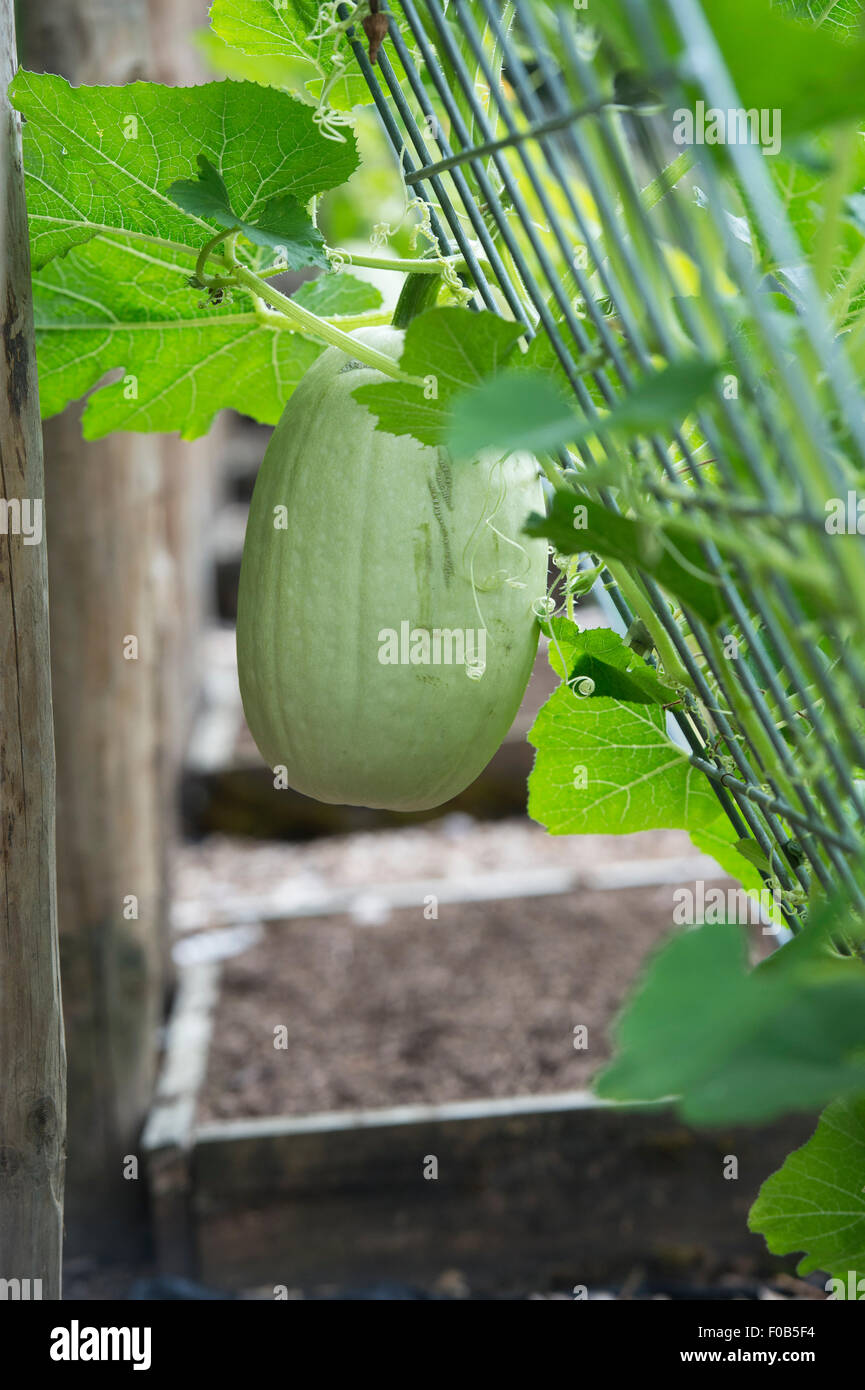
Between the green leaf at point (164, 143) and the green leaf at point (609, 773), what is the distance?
13.1 inches

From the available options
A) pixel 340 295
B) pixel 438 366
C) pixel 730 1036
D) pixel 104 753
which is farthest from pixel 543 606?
pixel 104 753

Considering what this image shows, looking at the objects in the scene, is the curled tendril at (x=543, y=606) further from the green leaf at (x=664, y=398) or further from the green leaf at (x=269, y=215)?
the green leaf at (x=664, y=398)

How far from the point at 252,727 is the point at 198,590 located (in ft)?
9.48

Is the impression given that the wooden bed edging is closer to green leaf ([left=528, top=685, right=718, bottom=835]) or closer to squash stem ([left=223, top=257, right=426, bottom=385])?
green leaf ([left=528, top=685, right=718, bottom=835])

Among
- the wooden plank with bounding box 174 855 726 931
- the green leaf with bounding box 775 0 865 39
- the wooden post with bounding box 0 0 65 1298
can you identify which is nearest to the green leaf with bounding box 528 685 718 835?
the wooden post with bounding box 0 0 65 1298

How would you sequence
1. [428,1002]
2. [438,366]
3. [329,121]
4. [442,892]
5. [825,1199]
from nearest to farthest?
[438,366] < [329,121] < [825,1199] < [428,1002] < [442,892]

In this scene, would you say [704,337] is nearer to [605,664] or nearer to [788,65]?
[788,65]

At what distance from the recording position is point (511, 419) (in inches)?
13.7

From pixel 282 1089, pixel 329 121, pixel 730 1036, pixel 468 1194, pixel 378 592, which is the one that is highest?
pixel 329 121

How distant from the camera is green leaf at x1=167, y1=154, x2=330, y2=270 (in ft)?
1.99

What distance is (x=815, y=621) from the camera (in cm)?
55

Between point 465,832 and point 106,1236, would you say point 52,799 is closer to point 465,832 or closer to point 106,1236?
point 106,1236

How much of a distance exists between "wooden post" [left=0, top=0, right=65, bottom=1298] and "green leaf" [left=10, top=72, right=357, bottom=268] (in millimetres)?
25

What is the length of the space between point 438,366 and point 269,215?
0.52 feet
